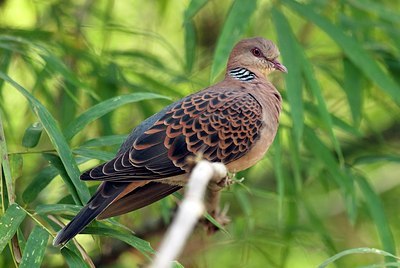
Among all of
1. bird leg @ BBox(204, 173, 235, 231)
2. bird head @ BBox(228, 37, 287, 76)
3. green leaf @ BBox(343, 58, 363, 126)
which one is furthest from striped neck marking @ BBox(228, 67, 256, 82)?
green leaf @ BBox(343, 58, 363, 126)

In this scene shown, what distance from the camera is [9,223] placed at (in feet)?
9.02

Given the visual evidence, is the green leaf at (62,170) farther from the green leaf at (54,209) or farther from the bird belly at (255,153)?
the bird belly at (255,153)

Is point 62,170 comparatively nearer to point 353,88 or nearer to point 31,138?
point 31,138

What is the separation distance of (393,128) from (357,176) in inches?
50.1

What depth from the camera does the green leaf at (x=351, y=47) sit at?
13.0 feet

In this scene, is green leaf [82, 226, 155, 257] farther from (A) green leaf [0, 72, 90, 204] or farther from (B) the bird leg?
(B) the bird leg

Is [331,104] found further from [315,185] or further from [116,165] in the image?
[116,165]

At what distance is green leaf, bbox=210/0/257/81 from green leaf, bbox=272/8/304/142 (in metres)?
0.22

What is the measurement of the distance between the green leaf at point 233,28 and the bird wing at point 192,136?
0.17 metres

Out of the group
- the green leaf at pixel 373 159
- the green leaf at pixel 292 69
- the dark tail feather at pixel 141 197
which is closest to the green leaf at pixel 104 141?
the dark tail feather at pixel 141 197

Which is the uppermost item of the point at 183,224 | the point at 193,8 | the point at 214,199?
the point at 183,224

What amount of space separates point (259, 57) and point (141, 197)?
3.21ft

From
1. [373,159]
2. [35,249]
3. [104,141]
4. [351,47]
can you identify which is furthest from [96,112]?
[373,159]

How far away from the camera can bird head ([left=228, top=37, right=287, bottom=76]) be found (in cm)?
384
